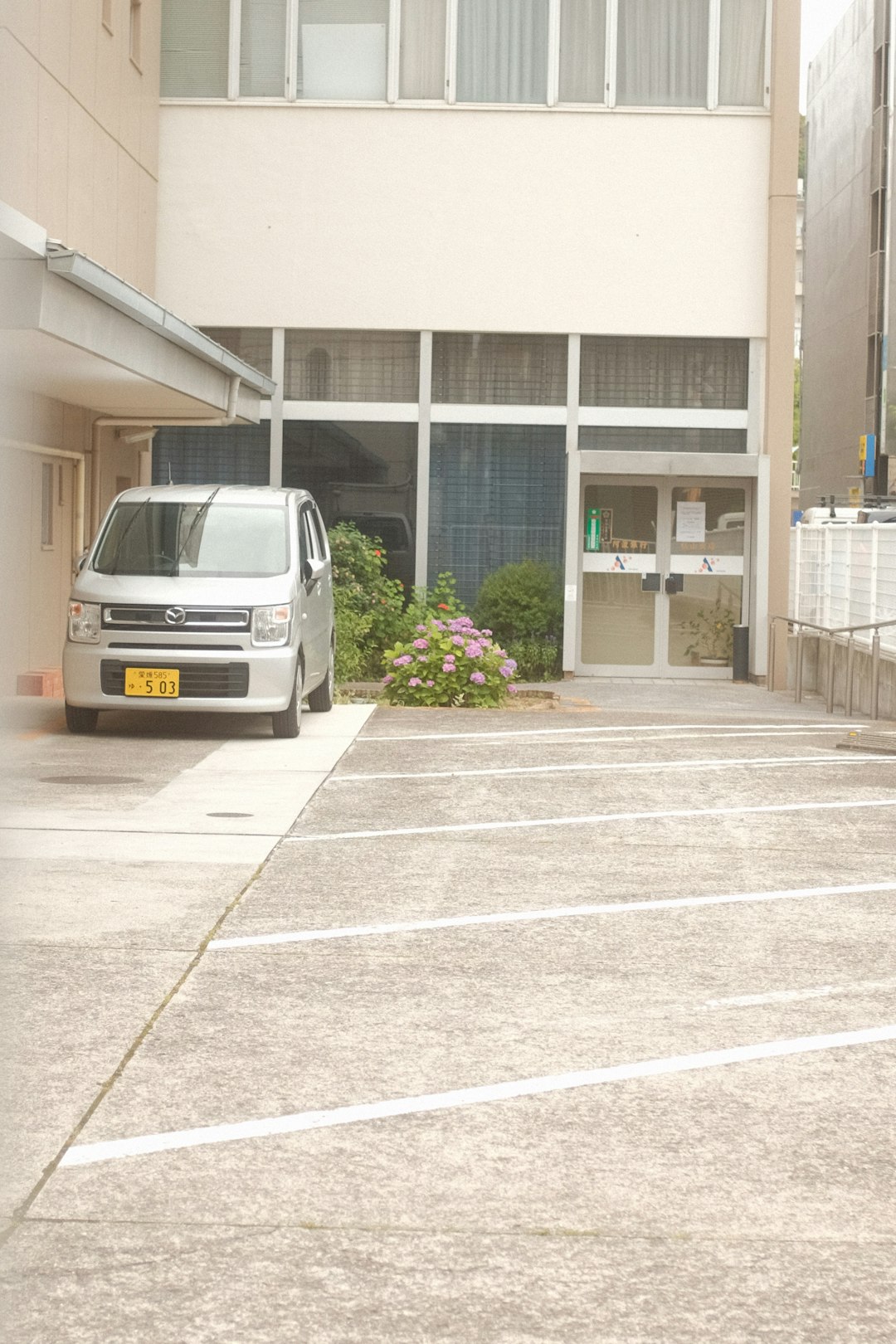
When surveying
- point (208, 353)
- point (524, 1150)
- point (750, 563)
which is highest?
point (208, 353)

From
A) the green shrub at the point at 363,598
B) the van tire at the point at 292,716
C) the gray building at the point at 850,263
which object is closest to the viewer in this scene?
the van tire at the point at 292,716

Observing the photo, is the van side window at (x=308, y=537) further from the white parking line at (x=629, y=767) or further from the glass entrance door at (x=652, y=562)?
the glass entrance door at (x=652, y=562)

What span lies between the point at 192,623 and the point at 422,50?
11.5 m

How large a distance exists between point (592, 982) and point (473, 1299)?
2.67 metres

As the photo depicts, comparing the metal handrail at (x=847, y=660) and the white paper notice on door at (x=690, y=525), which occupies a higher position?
the white paper notice on door at (x=690, y=525)

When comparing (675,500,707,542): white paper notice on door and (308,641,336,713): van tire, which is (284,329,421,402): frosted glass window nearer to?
(675,500,707,542): white paper notice on door

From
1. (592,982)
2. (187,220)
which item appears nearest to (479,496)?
(187,220)

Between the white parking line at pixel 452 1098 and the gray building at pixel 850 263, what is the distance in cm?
3717

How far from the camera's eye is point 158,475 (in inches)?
851

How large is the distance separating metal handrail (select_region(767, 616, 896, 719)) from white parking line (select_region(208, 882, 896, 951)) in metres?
9.60

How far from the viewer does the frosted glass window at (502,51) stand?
2131 centimetres

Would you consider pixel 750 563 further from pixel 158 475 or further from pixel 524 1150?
pixel 524 1150

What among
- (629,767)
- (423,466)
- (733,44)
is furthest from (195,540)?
(733,44)

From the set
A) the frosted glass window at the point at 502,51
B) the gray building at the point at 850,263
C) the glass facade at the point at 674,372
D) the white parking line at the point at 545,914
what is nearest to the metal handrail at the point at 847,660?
the glass facade at the point at 674,372
